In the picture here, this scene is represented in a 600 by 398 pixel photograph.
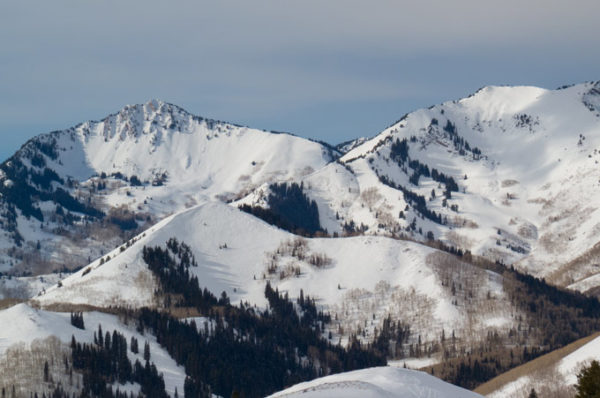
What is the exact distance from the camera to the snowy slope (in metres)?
126

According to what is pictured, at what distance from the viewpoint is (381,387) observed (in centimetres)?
14188

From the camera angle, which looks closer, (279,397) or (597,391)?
(597,391)

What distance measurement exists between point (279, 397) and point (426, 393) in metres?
25.0

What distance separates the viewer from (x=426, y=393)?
475ft

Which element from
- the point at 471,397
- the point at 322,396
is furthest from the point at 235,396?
the point at 471,397

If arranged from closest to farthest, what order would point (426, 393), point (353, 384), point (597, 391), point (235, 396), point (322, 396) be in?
1. point (597, 391)
2. point (235, 396)
3. point (322, 396)
4. point (353, 384)
5. point (426, 393)

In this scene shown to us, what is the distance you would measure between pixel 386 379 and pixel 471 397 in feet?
50.3

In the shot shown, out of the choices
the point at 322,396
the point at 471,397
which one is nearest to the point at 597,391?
the point at 322,396

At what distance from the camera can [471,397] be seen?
152m

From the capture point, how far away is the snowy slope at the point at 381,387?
414 feet

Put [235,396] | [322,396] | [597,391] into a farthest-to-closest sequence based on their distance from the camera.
A: [322,396]
[235,396]
[597,391]

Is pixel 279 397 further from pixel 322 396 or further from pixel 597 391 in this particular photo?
pixel 597 391

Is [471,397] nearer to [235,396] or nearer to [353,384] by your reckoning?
[353,384]

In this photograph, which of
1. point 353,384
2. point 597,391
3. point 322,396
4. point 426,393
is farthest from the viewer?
point 426,393
